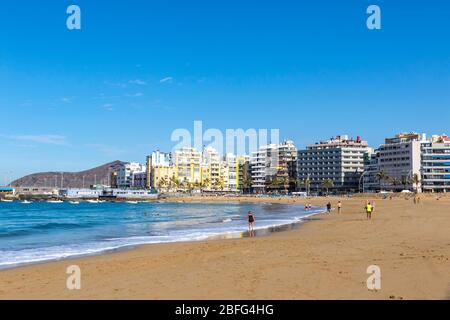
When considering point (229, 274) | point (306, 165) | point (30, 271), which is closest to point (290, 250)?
point (229, 274)

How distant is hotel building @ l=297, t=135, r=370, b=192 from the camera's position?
174 metres

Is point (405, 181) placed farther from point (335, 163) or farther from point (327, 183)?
point (335, 163)

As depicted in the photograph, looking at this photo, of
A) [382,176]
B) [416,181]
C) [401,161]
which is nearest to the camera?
[416,181]

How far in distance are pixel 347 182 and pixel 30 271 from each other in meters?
169

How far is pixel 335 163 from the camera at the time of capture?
176 metres

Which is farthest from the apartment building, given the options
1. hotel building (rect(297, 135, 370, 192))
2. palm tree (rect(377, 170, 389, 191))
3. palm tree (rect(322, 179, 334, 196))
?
hotel building (rect(297, 135, 370, 192))

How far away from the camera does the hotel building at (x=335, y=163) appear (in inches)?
6870

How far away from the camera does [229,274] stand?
1270 cm

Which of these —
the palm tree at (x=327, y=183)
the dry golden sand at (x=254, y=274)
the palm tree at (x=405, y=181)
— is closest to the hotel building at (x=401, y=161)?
the palm tree at (x=405, y=181)

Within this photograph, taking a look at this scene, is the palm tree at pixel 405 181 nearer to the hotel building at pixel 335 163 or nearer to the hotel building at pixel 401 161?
the hotel building at pixel 401 161

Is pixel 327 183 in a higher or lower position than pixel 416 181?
lower

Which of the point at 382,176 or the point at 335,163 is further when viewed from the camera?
the point at 335,163

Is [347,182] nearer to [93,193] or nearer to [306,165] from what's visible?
[306,165]

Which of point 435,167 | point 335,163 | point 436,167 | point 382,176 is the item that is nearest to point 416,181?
point 435,167
